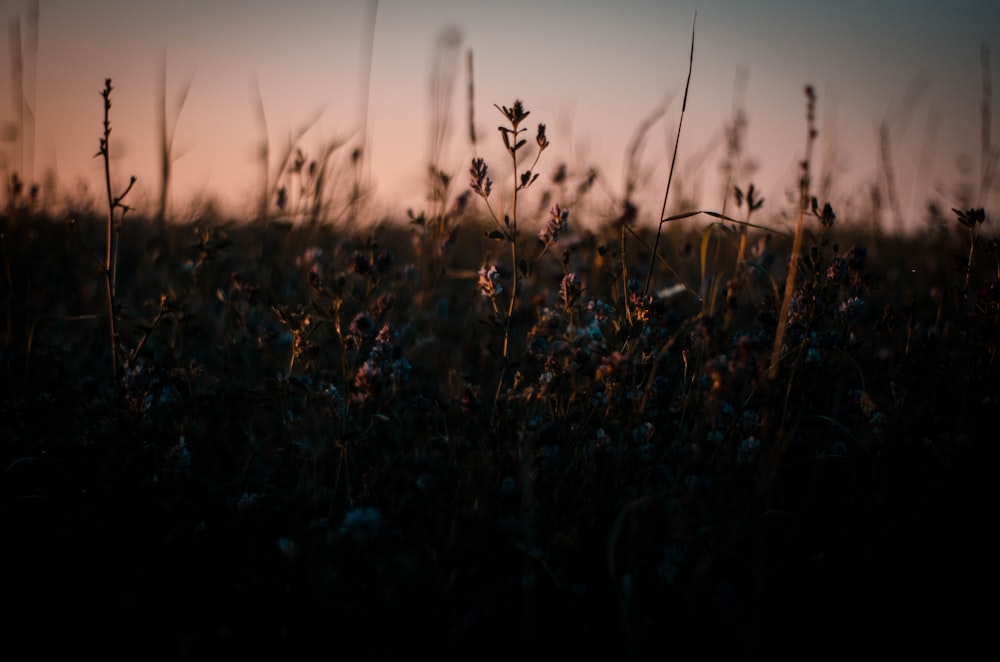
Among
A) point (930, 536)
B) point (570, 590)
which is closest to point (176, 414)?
point (570, 590)

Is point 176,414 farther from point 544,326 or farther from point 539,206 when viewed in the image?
Answer: point 539,206

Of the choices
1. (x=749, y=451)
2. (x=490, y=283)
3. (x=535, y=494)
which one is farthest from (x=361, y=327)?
(x=749, y=451)

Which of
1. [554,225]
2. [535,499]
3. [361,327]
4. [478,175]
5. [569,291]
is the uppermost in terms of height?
[478,175]

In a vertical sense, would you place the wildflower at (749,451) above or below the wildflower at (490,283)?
below

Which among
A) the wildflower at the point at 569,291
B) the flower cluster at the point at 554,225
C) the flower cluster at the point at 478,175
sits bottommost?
the wildflower at the point at 569,291

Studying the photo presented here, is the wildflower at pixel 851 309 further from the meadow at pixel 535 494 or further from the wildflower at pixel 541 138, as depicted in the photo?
the wildflower at pixel 541 138

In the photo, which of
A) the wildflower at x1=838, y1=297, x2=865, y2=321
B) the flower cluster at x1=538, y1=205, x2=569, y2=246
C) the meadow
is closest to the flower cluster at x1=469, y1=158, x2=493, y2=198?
the meadow

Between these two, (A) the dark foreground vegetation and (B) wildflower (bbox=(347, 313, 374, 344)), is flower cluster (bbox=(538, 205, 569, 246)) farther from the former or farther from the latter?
(B) wildflower (bbox=(347, 313, 374, 344))

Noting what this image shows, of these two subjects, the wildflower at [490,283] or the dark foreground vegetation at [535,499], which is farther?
the wildflower at [490,283]

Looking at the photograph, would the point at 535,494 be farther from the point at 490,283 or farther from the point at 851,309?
the point at 851,309

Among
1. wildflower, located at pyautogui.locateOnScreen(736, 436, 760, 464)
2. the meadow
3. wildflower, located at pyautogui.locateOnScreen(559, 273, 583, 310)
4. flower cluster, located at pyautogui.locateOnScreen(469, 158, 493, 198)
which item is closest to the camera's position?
the meadow

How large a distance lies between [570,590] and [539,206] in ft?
8.77

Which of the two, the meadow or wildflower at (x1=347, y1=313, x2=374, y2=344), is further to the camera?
wildflower at (x1=347, y1=313, x2=374, y2=344)

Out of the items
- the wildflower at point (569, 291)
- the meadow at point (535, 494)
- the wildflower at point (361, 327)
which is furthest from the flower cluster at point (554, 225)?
the wildflower at point (361, 327)
